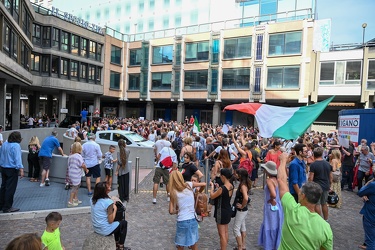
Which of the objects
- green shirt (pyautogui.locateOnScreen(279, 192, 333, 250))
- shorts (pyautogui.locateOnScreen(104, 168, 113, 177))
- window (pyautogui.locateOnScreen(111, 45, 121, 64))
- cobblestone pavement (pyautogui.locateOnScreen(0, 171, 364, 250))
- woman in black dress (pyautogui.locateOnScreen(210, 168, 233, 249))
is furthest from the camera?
window (pyautogui.locateOnScreen(111, 45, 121, 64))

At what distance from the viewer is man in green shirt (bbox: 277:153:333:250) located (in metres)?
2.83

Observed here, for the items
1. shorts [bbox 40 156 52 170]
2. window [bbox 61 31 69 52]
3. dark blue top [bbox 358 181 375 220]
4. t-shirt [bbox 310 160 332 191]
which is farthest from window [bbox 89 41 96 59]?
dark blue top [bbox 358 181 375 220]

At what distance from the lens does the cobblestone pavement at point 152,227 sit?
19.1 ft

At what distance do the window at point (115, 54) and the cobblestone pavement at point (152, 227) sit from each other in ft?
115

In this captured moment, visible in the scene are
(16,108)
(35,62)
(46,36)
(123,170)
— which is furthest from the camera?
(46,36)

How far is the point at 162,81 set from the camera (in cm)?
3975

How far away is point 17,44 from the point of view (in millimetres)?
21875

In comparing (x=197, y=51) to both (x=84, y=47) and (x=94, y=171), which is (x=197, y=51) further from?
(x=94, y=171)

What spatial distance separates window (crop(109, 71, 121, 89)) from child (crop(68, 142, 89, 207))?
111 feet

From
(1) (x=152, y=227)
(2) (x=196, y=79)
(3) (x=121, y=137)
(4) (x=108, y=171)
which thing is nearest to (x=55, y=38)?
(2) (x=196, y=79)

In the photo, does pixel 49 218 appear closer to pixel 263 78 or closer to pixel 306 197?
pixel 306 197

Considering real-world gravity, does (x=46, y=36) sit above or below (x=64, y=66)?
above

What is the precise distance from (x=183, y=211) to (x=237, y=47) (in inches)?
1233

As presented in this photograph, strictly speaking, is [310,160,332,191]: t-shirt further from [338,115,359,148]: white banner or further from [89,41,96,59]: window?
[89,41,96,59]: window
